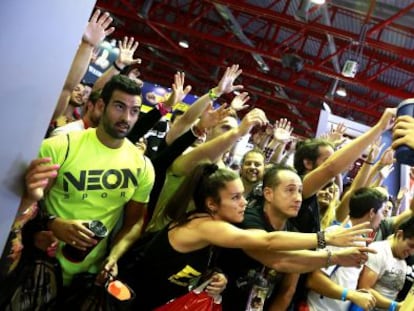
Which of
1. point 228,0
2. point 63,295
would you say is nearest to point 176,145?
point 63,295

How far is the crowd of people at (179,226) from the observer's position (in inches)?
79.3

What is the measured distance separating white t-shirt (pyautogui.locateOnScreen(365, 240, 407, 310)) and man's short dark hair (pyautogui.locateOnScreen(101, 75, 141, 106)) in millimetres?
1623

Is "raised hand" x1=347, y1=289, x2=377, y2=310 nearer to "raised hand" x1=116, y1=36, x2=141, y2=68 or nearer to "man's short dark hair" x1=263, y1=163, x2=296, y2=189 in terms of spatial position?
"man's short dark hair" x1=263, y1=163, x2=296, y2=189

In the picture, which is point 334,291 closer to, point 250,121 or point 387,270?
point 387,270

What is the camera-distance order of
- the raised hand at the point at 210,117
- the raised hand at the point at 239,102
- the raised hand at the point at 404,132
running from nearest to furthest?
the raised hand at the point at 404,132 → the raised hand at the point at 210,117 → the raised hand at the point at 239,102

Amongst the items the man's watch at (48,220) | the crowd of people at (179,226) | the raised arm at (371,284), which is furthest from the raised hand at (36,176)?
the raised arm at (371,284)

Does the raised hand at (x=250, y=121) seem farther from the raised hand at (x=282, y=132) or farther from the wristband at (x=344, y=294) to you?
the raised hand at (x=282, y=132)

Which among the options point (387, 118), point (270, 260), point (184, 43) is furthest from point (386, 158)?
point (184, 43)

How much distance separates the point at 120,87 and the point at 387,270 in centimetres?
183

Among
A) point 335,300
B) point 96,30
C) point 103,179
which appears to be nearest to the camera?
point 103,179

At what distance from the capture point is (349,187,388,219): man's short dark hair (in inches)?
116

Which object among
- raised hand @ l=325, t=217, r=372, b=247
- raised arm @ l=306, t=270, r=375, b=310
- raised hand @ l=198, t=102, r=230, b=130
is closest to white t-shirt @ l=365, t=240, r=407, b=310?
raised arm @ l=306, t=270, r=375, b=310

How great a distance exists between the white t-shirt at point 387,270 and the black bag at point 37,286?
1.74m

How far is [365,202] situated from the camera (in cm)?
296
